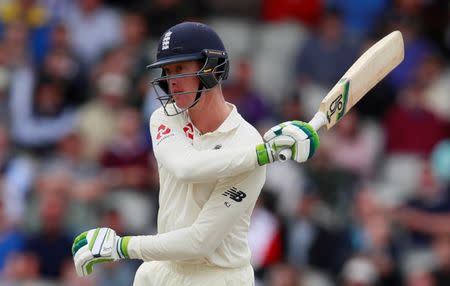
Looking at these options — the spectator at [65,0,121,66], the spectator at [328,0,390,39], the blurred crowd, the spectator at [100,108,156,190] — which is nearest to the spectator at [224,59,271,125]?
the blurred crowd

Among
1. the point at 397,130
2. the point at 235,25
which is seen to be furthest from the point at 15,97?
the point at 397,130

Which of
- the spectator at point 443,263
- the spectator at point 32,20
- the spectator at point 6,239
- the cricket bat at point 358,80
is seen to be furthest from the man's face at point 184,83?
the spectator at point 32,20

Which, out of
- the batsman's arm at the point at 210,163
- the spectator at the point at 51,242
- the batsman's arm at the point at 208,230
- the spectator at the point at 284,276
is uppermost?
the batsman's arm at the point at 210,163

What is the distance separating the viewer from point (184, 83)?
5309 mm

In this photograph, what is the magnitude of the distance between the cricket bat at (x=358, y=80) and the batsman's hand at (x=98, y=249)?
3.25 ft

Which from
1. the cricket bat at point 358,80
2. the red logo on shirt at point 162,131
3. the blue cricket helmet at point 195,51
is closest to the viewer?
the blue cricket helmet at point 195,51

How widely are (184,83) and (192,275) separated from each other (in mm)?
848

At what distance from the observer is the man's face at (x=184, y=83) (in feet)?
17.4

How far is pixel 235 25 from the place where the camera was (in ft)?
37.9

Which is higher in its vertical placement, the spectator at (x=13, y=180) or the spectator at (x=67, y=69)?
the spectator at (x=67, y=69)

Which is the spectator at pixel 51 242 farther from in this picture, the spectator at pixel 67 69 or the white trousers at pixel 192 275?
the white trousers at pixel 192 275

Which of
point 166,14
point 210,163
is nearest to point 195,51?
point 210,163

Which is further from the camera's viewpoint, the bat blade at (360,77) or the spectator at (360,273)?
the spectator at (360,273)

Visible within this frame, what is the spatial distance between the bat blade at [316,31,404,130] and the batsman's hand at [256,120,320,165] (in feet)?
1.20
